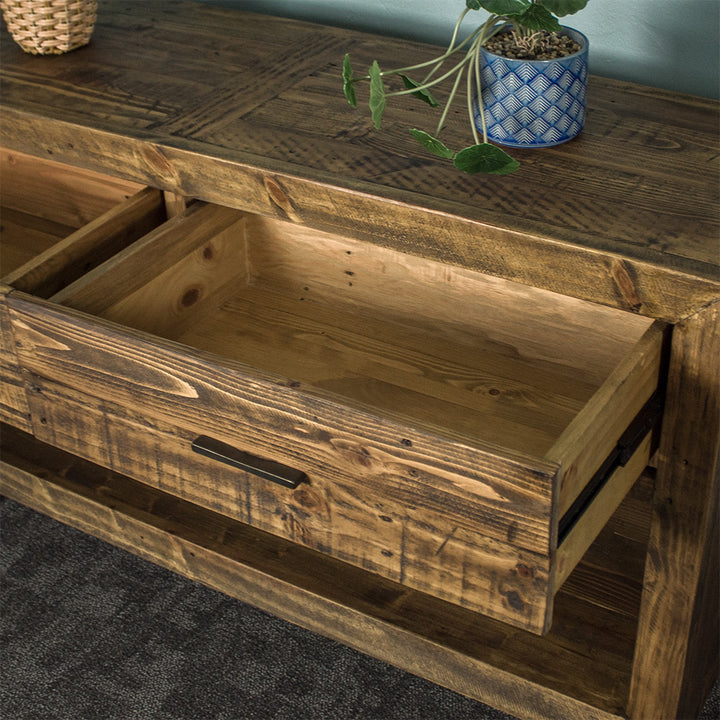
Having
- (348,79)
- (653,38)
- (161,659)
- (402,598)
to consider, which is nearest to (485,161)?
(348,79)

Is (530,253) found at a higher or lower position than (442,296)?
higher

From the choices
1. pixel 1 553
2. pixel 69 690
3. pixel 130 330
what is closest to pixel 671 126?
pixel 130 330

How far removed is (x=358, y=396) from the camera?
1.06 metres

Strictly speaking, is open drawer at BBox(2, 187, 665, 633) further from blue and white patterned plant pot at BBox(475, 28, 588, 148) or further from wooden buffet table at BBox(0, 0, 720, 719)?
blue and white patterned plant pot at BBox(475, 28, 588, 148)

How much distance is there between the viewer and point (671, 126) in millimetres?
1015

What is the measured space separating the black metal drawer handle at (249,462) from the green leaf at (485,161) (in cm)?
31

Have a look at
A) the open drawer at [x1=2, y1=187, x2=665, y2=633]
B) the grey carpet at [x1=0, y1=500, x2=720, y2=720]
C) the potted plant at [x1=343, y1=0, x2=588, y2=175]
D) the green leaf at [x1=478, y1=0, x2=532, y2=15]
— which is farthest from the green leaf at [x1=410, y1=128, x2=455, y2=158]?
the grey carpet at [x1=0, y1=500, x2=720, y2=720]

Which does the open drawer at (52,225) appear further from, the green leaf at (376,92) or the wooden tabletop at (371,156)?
the green leaf at (376,92)

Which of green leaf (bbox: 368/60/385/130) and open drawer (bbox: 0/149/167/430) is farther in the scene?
open drawer (bbox: 0/149/167/430)

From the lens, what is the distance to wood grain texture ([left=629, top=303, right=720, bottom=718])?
33.1 inches

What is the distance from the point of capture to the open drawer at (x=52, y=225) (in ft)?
3.38

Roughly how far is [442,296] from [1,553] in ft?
2.42

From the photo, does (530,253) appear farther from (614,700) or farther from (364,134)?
(614,700)

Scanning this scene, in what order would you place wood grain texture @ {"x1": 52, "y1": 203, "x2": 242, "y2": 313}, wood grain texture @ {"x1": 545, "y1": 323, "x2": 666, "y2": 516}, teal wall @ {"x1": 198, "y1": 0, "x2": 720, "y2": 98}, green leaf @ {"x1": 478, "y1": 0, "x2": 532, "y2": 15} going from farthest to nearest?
teal wall @ {"x1": 198, "y1": 0, "x2": 720, "y2": 98}, wood grain texture @ {"x1": 52, "y1": 203, "x2": 242, "y2": 313}, green leaf @ {"x1": 478, "y1": 0, "x2": 532, "y2": 15}, wood grain texture @ {"x1": 545, "y1": 323, "x2": 666, "y2": 516}
